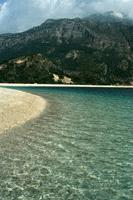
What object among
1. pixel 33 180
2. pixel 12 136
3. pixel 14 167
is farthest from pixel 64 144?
pixel 33 180

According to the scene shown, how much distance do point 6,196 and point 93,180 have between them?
5302mm

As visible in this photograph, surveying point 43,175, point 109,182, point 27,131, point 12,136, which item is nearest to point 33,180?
point 43,175

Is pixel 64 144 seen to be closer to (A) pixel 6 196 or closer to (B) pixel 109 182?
(B) pixel 109 182

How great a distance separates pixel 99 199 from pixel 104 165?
6018 millimetres

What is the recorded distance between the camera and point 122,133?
36.0m

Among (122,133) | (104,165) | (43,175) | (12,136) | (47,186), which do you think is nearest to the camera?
(47,186)

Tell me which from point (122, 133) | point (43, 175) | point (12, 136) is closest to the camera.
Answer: point (43, 175)

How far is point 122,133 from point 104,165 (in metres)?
12.5

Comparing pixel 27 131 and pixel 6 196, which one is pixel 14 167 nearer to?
pixel 6 196

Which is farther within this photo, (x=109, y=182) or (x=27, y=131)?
(x=27, y=131)

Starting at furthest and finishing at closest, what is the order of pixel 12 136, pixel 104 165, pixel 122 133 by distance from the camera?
pixel 122 133 < pixel 12 136 < pixel 104 165

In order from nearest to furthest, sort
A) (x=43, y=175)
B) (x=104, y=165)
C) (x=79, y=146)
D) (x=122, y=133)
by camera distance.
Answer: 1. (x=43, y=175)
2. (x=104, y=165)
3. (x=79, y=146)
4. (x=122, y=133)

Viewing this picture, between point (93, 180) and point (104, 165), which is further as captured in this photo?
point (104, 165)

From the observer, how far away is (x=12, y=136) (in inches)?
1299
